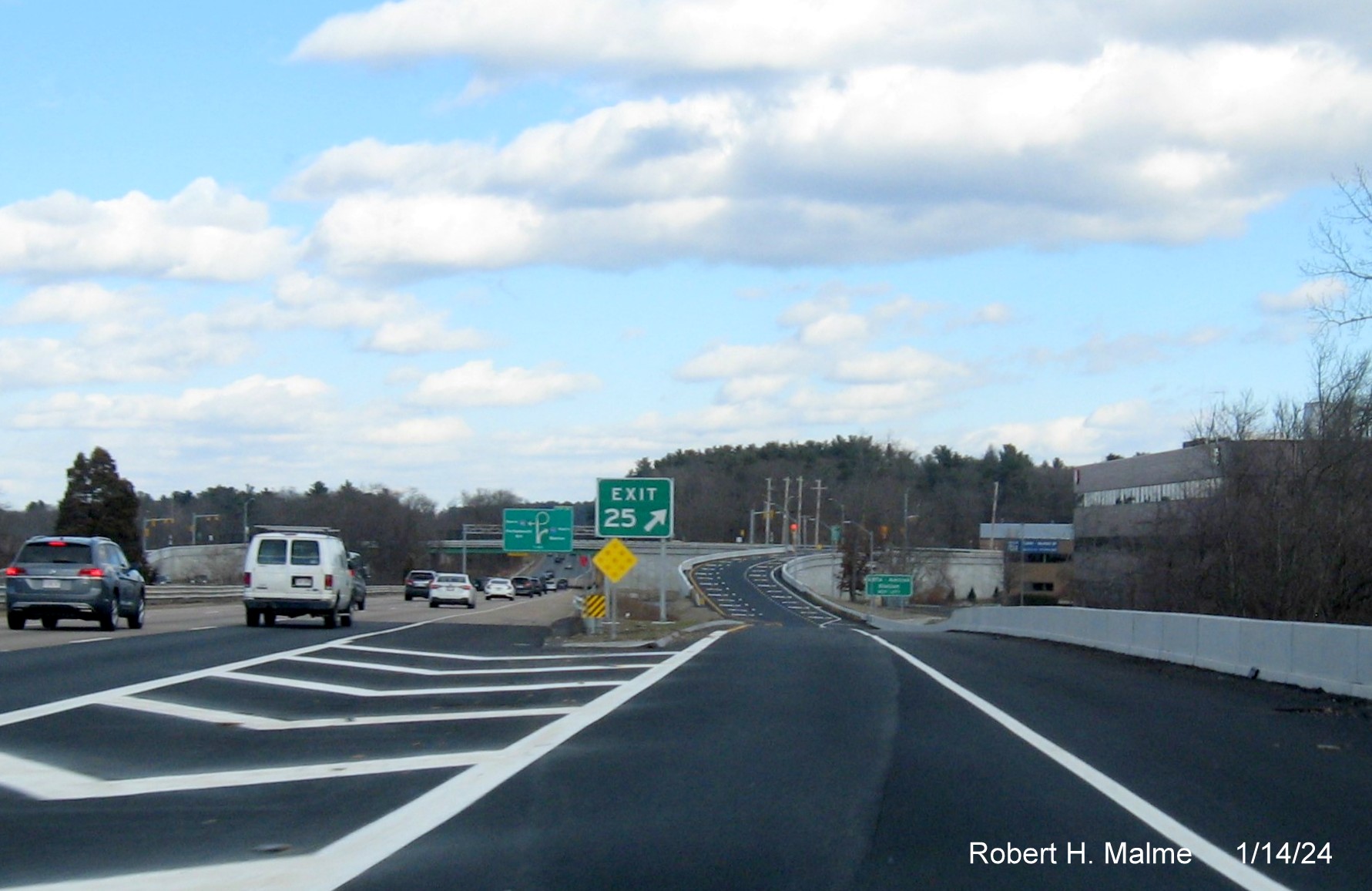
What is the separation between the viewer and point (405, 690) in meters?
16.3

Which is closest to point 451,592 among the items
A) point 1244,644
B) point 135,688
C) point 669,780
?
point 1244,644

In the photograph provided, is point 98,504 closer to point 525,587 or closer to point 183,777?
point 525,587

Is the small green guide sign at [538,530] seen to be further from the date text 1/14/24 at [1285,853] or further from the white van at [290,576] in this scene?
the date text 1/14/24 at [1285,853]

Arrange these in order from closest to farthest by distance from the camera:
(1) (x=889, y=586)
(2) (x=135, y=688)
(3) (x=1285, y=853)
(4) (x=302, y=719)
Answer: (3) (x=1285, y=853) → (4) (x=302, y=719) → (2) (x=135, y=688) → (1) (x=889, y=586)

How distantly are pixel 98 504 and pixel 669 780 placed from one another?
229 feet

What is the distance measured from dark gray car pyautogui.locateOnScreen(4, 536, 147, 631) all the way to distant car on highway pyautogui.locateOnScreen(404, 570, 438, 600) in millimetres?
35113

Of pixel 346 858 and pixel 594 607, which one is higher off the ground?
pixel 346 858

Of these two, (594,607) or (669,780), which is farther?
(594,607)

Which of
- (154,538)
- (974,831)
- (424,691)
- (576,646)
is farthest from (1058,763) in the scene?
(154,538)

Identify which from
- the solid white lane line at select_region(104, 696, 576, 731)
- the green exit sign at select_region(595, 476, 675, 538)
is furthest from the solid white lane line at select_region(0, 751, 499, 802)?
the green exit sign at select_region(595, 476, 675, 538)

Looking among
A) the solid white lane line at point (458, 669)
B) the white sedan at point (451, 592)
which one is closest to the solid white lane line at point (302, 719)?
the solid white lane line at point (458, 669)

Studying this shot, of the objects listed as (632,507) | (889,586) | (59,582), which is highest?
(632,507)

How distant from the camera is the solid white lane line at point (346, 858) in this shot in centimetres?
664

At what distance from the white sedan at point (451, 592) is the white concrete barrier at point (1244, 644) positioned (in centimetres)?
2874
